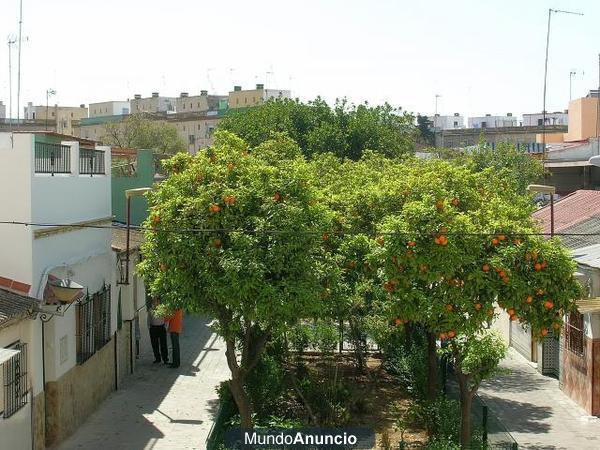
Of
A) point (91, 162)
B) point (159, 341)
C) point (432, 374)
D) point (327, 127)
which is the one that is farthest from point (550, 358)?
point (327, 127)

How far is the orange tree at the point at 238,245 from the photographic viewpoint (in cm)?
1227

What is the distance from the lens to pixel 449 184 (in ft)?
46.8

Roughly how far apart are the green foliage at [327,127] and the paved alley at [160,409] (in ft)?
49.2

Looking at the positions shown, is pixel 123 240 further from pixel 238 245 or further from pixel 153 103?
pixel 153 103

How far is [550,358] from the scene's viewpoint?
2094 cm

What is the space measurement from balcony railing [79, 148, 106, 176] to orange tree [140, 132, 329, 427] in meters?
3.96

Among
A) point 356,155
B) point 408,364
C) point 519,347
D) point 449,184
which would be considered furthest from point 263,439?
point 356,155

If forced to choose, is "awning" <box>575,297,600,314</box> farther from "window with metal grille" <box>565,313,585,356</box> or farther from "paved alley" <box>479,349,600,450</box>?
"window with metal grille" <box>565,313,585,356</box>

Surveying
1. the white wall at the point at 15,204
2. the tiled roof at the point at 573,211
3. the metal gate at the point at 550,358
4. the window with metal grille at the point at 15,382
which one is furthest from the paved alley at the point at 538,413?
the white wall at the point at 15,204

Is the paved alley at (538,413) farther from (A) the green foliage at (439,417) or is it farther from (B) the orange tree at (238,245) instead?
(B) the orange tree at (238,245)

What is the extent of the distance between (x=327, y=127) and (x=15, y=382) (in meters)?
25.7

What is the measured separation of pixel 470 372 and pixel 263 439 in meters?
2.94

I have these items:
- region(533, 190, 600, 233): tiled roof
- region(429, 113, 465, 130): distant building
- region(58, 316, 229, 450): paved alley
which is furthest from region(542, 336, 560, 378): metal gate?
region(429, 113, 465, 130): distant building

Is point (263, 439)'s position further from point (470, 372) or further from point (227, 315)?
point (470, 372)
